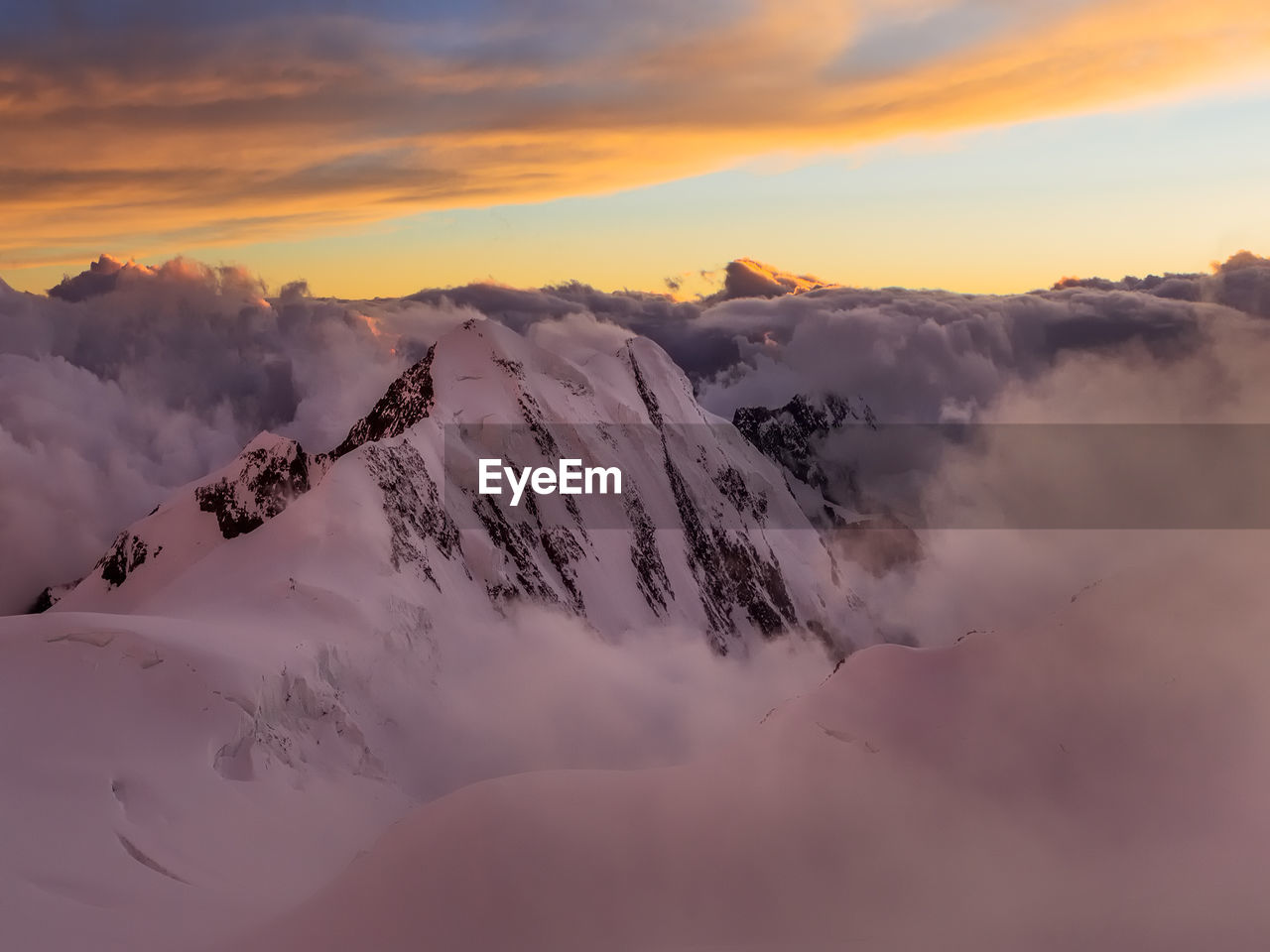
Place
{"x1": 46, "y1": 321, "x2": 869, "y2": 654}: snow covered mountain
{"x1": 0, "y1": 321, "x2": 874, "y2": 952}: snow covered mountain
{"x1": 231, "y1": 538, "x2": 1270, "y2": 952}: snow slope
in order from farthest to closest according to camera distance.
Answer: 1. {"x1": 46, "y1": 321, "x2": 869, "y2": 654}: snow covered mountain
2. {"x1": 0, "y1": 321, "x2": 874, "y2": 952}: snow covered mountain
3. {"x1": 231, "y1": 538, "x2": 1270, "y2": 952}: snow slope

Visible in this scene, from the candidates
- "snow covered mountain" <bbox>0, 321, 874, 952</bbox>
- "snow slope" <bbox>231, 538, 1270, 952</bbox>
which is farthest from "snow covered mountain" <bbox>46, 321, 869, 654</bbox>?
"snow slope" <bbox>231, 538, 1270, 952</bbox>

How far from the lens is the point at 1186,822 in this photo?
88.1 ft

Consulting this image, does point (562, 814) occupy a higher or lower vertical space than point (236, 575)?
higher

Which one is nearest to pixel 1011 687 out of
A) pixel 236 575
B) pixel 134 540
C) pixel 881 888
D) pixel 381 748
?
pixel 881 888

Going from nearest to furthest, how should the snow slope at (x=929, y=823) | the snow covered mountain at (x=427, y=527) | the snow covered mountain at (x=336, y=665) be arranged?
the snow slope at (x=929, y=823) < the snow covered mountain at (x=336, y=665) < the snow covered mountain at (x=427, y=527)

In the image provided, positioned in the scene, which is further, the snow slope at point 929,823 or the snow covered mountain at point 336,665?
the snow covered mountain at point 336,665

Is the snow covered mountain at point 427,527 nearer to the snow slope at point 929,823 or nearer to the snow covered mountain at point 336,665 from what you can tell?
the snow covered mountain at point 336,665

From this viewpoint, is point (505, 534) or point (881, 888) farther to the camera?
point (505, 534)

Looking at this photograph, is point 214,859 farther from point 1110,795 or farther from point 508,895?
point 1110,795

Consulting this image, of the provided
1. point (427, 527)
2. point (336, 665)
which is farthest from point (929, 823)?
point (427, 527)

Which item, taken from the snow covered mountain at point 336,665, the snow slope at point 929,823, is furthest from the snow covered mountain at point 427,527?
the snow slope at point 929,823

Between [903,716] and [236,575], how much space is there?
7869 centimetres

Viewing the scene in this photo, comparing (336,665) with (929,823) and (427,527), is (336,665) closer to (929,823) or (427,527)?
(427,527)

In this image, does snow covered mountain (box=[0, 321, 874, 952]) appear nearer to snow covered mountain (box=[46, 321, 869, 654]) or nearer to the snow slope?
snow covered mountain (box=[46, 321, 869, 654])
